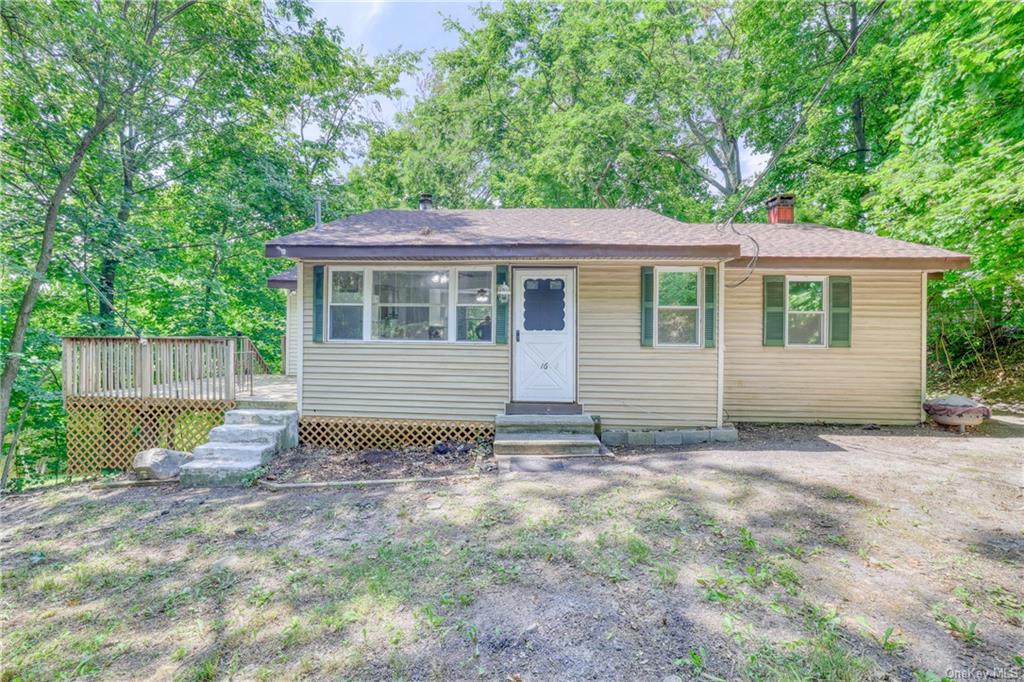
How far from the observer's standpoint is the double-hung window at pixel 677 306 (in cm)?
639

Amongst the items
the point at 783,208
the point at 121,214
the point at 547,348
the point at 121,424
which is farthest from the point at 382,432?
the point at 783,208

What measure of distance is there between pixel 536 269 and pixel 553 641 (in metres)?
4.98

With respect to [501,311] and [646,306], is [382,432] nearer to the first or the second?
[501,311]

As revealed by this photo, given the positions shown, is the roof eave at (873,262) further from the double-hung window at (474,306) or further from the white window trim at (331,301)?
the white window trim at (331,301)

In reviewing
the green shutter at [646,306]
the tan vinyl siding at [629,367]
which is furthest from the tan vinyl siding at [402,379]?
the green shutter at [646,306]

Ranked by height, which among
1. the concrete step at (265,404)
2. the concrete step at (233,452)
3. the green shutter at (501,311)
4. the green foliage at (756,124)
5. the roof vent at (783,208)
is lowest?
the concrete step at (233,452)

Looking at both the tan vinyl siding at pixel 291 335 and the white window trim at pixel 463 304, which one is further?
the tan vinyl siding at pixel 291 335

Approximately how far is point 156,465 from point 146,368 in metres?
2.13

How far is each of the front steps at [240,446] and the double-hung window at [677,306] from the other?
5.56 metres

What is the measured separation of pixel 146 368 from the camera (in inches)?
257

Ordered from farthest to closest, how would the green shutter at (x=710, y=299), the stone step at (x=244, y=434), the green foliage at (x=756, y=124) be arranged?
the green foliage at (x=756, y=124), the green shutter at (x=710, y=299), the stone step at (x=244, y=434)

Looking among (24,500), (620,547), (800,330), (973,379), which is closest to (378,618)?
(620,547)

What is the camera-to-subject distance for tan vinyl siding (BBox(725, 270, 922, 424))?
279 inches

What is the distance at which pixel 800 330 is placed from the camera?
727 cm
